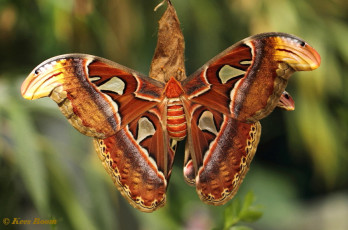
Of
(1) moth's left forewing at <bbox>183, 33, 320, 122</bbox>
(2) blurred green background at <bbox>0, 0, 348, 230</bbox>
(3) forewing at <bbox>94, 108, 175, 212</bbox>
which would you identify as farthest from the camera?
(2) blurred green background at <bbox>0, 0, 348, 230</bbox>

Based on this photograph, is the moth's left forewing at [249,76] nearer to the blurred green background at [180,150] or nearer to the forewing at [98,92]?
the forewing at [98,92]

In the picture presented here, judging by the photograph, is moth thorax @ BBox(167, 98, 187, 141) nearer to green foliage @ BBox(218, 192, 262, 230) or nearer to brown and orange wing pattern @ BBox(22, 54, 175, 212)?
brown and orange wing pattern @ BBox(22, 54, 175, 212)

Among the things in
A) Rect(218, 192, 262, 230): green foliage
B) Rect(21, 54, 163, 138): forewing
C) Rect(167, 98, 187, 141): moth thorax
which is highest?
Rect(21, 54, 163, 138): forewing

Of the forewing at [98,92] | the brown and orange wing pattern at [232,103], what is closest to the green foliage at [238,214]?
the brown and orange wing pattern at [232,103]

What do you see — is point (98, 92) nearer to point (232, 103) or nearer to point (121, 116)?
point (121, 116)

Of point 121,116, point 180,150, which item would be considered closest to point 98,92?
point 121,116

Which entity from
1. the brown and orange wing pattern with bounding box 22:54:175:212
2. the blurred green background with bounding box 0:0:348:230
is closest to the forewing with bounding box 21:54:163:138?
the brown and orange wing pattern with bounding box 22:54:175:212
